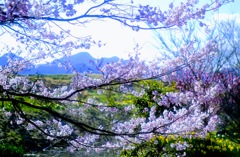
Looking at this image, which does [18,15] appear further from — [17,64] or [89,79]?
[17,64]

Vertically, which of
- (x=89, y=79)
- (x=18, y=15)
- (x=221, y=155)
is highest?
(x=18, y=15)

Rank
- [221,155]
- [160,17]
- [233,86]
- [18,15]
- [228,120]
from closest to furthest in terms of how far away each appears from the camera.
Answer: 1. [18,15]
2. [160,17]
3. [221,155]
4. [233,86]
5. [228,120]

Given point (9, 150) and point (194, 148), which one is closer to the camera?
point (194, 148)

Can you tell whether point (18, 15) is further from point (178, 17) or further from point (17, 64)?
point (17, 64)

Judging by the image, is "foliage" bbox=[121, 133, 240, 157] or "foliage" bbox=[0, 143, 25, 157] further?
"foliage" bbox=[0, 143, 25, 157]

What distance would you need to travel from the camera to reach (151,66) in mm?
4105

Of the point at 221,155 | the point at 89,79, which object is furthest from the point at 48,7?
the point at 221,155

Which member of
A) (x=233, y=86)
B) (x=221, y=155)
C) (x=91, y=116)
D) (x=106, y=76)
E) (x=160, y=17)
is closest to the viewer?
(x=160, y=17)

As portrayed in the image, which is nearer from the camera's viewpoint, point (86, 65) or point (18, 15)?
point (18, 15)

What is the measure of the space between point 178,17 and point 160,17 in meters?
0.20

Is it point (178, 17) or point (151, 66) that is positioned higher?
point (178, 17)

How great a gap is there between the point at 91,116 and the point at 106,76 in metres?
5.06

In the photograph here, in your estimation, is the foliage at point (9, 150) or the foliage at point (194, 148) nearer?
the foliage at point (194, 148)

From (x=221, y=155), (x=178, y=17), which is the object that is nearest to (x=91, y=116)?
(x=221, y=155)
